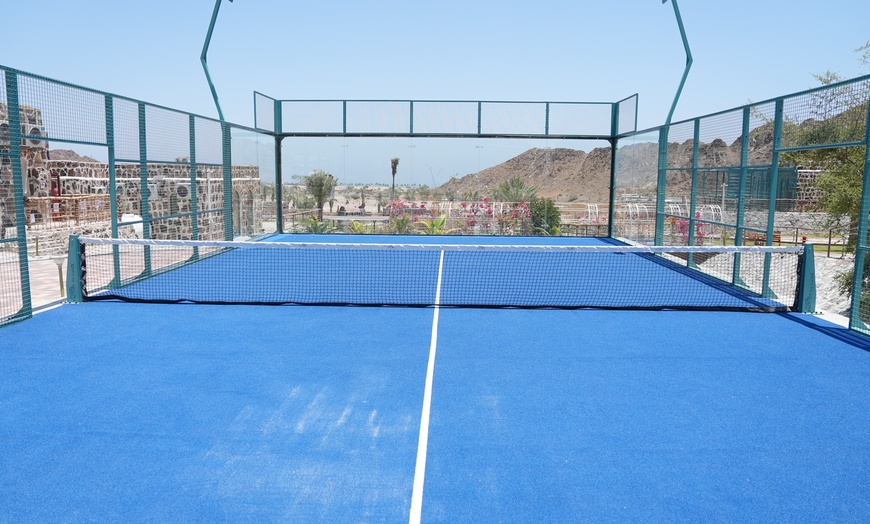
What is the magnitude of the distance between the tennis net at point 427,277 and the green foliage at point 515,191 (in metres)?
5.83

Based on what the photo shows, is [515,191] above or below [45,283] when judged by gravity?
above

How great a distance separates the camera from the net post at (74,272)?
9969 mm

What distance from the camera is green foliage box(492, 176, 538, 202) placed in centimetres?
2214

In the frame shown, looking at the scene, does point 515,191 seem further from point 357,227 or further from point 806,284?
point 806,284

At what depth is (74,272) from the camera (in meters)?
10.0

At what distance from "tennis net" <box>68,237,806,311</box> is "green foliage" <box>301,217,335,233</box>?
18.6 ft

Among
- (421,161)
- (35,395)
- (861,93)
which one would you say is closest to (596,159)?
(421,161)

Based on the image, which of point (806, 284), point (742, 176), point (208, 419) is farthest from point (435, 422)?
point (742, 176)

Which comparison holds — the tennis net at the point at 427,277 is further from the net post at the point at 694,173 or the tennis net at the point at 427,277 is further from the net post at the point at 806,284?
the net post at the point at 694,173

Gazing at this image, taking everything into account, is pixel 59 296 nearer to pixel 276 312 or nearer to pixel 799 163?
pixel 276 312

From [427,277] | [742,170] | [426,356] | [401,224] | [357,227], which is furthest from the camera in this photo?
[357,227]

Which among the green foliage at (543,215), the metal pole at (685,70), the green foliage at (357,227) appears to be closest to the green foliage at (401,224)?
the green foliage at (357,227)

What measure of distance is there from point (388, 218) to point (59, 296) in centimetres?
1215

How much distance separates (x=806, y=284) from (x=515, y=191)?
12.9m
